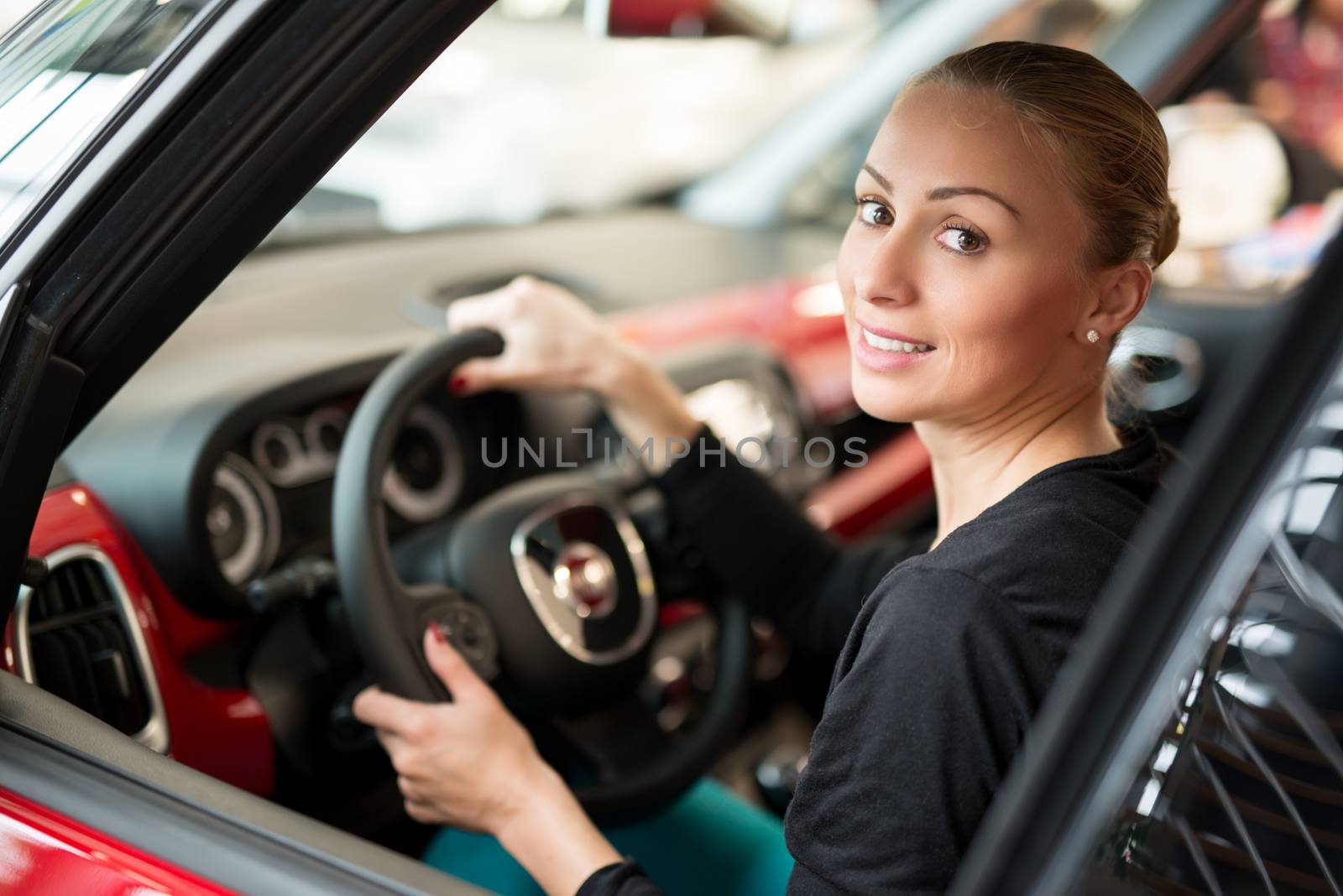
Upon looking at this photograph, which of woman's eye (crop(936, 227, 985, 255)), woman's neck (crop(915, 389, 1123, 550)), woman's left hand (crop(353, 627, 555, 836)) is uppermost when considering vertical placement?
woman's eye (crop(936, 227, 985, 255))

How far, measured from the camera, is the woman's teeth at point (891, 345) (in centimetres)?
106

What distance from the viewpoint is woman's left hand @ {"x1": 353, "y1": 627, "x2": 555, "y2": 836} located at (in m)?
1.23

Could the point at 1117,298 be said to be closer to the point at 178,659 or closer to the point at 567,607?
the point at 567,607

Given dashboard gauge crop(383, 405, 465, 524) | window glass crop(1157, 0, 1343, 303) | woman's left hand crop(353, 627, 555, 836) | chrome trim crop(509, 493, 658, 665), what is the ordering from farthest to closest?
window glass crop(1157, 0, 1343, 303) → dashboard gauge crop(383, 405, 465, 524) → chrome trim crop(509, 493, 658, 665) → woman's left hand crop(353, 627, 555, 836)

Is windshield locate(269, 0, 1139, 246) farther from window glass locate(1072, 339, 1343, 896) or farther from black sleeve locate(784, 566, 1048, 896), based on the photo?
window glass locate(1072, 339, 1343, 896)

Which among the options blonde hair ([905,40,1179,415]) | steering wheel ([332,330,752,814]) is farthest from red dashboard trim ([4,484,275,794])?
blonde hair ([905,40,1179,415])

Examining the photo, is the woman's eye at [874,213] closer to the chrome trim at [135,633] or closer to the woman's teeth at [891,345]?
the woman's teeth at [891,345]

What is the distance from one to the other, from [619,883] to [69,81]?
81 cm

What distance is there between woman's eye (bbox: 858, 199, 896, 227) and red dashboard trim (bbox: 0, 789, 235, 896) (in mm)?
762

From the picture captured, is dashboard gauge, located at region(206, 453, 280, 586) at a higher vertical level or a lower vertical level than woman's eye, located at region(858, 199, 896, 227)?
lower

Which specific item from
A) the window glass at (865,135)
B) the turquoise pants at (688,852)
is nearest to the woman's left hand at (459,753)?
the turquoise pants at (688,852)

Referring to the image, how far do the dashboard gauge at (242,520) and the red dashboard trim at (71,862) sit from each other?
0.57 metres

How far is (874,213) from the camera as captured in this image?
44.1 inches

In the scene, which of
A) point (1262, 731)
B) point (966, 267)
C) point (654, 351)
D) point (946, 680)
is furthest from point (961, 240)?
point (654, 351)
